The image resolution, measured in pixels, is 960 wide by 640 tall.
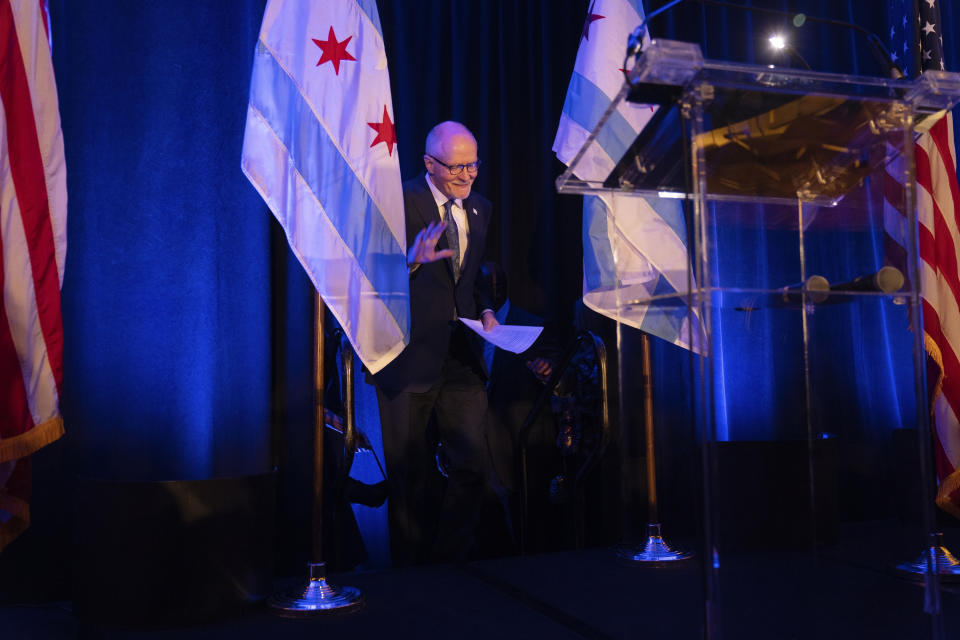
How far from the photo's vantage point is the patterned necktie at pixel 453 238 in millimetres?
2812

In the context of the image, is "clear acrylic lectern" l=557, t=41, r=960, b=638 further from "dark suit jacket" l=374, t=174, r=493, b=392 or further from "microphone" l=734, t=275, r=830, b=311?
"dark suit jacket" l=374, t=174, r=493, b=392

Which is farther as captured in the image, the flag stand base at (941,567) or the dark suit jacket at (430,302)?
the dark suit jacket at (430,302)

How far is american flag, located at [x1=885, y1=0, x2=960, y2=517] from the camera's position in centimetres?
245

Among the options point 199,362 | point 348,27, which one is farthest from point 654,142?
point 199,362

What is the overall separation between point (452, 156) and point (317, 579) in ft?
4.81

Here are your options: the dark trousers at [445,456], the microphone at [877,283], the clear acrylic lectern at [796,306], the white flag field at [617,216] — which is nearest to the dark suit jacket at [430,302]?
the dark trousers at [445,456]

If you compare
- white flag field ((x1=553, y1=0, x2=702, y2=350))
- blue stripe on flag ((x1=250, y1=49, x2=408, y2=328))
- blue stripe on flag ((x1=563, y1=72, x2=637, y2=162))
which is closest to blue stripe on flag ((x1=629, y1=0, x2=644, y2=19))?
white flag field ((x1=553, y1=0, x2=702, y2=350))

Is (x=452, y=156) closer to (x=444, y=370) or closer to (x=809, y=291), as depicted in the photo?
(x=444, y=370)

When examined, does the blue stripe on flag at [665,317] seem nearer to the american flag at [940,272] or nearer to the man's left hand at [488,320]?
the man's left hand at [488,320]

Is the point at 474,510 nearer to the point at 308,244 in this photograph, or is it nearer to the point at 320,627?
the point at 320,627

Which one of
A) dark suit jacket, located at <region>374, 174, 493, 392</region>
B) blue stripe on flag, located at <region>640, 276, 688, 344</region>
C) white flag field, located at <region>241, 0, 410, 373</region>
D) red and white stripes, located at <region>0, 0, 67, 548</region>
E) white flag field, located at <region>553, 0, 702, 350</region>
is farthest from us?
dark suit jacket, located at <region>374, 174, 493, 392</region>

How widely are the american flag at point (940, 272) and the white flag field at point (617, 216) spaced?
0.79m

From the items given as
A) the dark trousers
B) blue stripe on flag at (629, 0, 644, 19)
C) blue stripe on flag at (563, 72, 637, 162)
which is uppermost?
blue stripe on flag at (629, 0, 644, 19)

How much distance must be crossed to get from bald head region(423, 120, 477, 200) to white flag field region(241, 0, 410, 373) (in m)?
0.35
